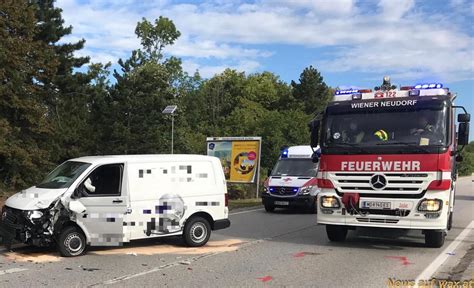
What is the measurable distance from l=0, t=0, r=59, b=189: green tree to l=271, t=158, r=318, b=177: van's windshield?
11.5 m

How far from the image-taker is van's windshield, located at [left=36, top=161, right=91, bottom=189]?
909 cm

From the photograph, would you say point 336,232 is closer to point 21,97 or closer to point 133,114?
point 21,97

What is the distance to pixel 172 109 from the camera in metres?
17.0

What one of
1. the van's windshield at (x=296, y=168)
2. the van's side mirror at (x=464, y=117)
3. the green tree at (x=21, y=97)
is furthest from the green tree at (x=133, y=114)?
the van's side mirror at (x=464, y=117)

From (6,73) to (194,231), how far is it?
16.5 metres

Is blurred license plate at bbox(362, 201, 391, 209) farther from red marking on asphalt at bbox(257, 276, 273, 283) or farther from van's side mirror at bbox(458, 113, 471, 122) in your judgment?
red marking on asphalt at bbox(257, 276, 273, 283)

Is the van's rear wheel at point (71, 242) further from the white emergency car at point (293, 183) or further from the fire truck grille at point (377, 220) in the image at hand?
the white emergency car at point (293, 183)

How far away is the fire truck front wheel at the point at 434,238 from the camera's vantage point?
386 inches

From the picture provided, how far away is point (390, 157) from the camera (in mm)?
9523

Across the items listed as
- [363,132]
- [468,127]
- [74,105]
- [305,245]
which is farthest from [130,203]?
[74,105]

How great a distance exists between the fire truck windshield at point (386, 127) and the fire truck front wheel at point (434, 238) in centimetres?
169

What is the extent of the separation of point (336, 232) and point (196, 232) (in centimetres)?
297

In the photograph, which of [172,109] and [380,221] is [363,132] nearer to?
[380,221]

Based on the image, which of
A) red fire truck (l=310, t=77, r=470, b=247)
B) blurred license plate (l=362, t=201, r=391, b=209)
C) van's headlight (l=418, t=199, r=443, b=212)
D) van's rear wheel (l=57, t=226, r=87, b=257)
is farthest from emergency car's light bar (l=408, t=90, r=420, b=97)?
van's rear wheel (l=57, t=226, r=87, b=257)
